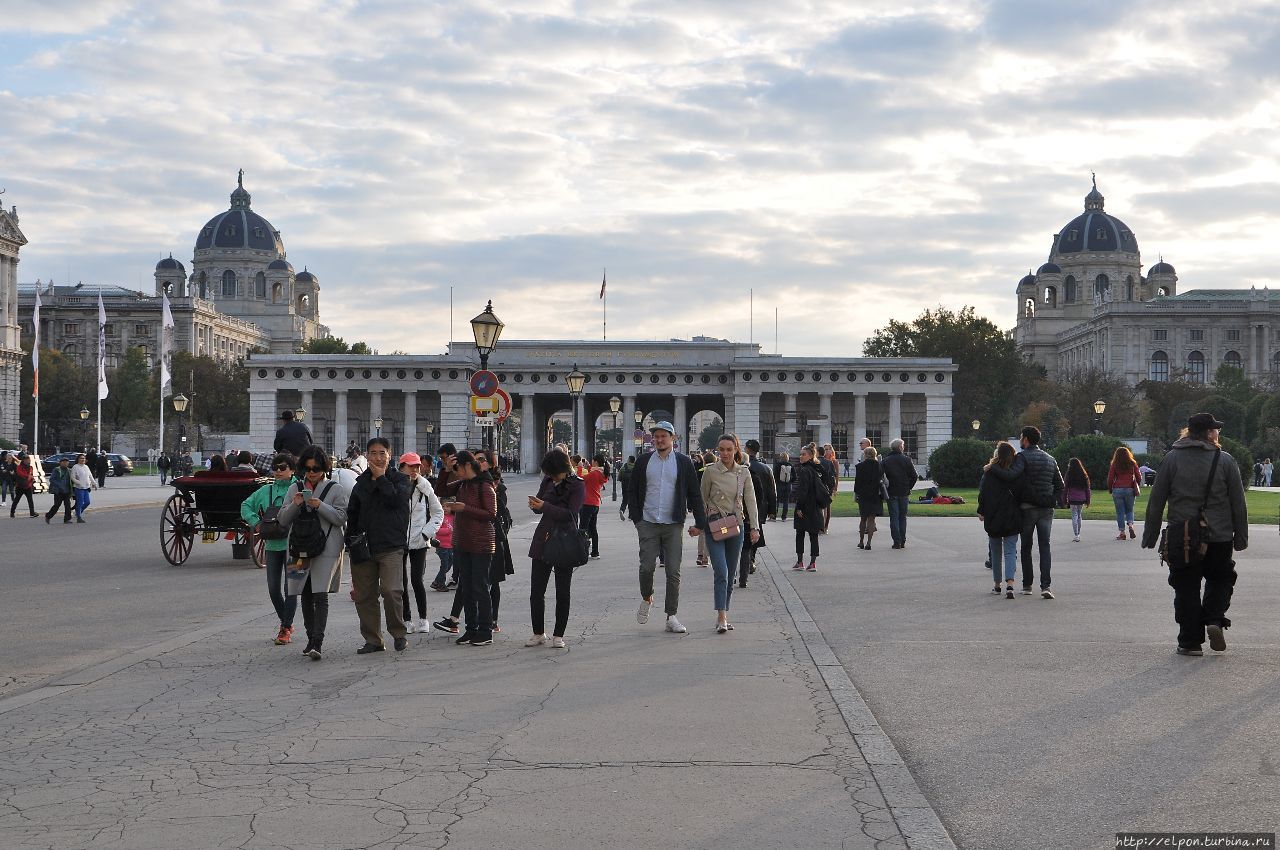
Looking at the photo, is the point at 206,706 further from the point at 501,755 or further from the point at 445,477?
the point at 445,477

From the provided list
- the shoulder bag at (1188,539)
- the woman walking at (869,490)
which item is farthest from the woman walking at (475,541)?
the woman walking at (869,490)

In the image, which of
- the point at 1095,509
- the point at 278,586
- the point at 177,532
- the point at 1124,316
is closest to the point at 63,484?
the point at 177,532

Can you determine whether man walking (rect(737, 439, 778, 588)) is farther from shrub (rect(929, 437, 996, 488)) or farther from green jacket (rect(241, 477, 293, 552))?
shrub (rect(929, 437, 996, 488))

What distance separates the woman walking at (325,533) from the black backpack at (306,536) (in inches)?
1.2

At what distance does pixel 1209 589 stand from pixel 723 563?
4.11 meters

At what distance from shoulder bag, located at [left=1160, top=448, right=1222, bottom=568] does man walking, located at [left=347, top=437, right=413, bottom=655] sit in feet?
19.9

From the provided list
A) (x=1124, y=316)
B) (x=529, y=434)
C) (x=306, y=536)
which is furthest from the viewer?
(x=1124, y=316)

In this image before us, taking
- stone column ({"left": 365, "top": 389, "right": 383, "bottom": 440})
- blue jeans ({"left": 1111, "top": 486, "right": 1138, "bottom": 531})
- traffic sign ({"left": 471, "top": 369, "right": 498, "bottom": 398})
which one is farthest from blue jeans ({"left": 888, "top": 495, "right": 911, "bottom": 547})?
stone column ({"left": 365, "top": 389, "right": 383, "bottom": 440})

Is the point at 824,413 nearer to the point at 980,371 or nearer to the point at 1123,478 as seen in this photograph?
the point at 980,371

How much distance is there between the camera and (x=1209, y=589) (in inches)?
445

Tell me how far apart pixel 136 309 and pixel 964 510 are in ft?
399

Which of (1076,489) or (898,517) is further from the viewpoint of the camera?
(1076,489)

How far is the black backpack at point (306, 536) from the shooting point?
1109 centimetres

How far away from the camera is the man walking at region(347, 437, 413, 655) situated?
1123 centimetres
